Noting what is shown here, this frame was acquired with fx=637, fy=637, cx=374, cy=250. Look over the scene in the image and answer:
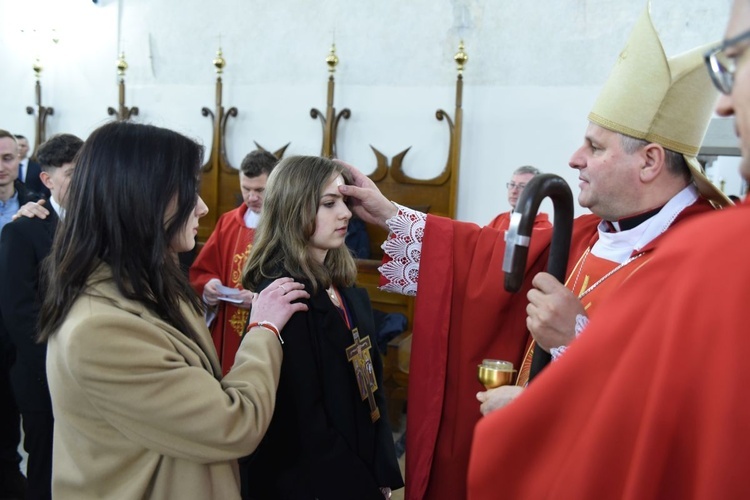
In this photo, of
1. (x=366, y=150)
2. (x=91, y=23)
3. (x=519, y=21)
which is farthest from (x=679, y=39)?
(x=91, y=23)

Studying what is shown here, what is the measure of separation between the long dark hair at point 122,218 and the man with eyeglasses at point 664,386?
96 cm

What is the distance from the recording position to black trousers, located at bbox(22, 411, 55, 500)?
2.93 m

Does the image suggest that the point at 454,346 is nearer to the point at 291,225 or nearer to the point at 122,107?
the point at 291,225

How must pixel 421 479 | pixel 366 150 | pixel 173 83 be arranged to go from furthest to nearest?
pixel 173 83
pixel 366 150
pixel 421 479

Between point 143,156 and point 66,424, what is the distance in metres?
0.61

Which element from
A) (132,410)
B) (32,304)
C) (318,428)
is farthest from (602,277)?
(32,304)

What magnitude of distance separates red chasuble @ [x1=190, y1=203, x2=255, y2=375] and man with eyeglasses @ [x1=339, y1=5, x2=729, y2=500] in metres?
1.67

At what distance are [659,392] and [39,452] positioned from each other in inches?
118

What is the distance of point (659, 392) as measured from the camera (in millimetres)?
730

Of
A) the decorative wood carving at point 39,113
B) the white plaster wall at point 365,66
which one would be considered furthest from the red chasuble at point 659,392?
the decorative wood carving at point 39,113

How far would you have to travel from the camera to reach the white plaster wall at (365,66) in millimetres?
5656

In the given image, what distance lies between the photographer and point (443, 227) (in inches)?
87.1

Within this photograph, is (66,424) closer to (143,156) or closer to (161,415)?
(161,415)

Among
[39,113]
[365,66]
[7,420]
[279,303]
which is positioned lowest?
[7,420]
